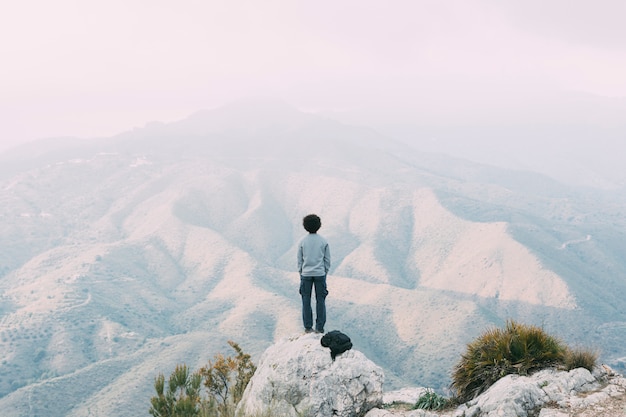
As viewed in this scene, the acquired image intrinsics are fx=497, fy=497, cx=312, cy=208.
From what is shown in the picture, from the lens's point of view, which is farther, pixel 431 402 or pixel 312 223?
pixel 312 223

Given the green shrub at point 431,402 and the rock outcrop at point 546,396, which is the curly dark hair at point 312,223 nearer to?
the rock outcrop at point 546,396

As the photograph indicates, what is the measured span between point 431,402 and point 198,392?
517 centimetres

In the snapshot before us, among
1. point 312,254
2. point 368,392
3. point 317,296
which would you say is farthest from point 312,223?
point 368,392

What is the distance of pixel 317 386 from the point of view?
10.4 m

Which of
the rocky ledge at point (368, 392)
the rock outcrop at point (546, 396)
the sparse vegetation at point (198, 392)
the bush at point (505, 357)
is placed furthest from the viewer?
the bush at point (505, 357)

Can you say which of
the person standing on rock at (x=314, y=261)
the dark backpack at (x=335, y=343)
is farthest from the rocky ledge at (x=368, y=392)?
the person standing on rock at (x=314, y=261)

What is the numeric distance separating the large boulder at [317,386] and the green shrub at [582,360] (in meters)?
3.93

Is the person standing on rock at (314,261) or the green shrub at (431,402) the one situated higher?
the person standing on rock at (314,261)

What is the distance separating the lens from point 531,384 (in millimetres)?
9484

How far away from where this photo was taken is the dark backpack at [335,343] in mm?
10812

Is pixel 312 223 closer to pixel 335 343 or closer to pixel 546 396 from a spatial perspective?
pixel 335 343

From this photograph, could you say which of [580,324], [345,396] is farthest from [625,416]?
[580,324]

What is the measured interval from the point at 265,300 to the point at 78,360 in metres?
57.3

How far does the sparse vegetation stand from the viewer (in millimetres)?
9664
